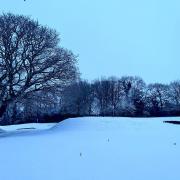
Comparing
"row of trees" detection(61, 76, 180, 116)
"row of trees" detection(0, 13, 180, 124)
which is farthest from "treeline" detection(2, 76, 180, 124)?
→ "row of trees" detection(0, 13, 180, 124)

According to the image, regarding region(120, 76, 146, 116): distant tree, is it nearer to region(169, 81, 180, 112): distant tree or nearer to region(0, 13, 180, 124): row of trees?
region(169, 81, 180, 112): distant tree

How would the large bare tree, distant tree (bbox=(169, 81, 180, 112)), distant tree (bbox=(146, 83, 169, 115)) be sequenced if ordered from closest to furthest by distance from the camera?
the large bare tree, distant tree (bbox=(146, 83, 169, 115)), distant tree (bbox=(169, 81, 180, 112))

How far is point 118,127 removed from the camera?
23.8 m

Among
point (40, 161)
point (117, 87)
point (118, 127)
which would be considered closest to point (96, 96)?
point (117, 87)

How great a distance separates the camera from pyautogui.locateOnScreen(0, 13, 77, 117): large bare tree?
97.7ft

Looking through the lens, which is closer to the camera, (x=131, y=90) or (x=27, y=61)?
(x=27, y=61)

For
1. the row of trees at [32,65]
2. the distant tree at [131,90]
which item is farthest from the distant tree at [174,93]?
the row of trees at [32,65]

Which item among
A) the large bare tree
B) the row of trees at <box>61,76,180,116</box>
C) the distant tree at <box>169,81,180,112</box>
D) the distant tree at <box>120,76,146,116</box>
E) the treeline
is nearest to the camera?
the large bare tree

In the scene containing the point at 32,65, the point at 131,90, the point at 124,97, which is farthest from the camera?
the point at 131,90

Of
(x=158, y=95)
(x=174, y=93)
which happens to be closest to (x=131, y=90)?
(x=158, y=95)

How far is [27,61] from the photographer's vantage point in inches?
1192

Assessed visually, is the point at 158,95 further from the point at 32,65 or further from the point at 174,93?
the point at 32,65

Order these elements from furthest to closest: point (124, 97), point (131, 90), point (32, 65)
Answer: point (131, 90), point (124, 97), point (32, 65)

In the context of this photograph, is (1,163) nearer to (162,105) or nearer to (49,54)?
(49,54)
